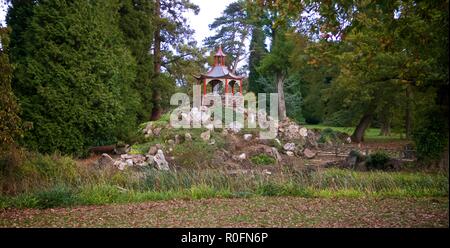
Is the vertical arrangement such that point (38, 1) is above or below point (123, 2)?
below

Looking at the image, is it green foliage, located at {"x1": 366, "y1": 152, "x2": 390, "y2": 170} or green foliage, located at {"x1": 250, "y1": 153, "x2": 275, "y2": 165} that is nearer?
green foliage, located at {"x1": 366, "y1": 152, "x2": 390, "y2": 170}

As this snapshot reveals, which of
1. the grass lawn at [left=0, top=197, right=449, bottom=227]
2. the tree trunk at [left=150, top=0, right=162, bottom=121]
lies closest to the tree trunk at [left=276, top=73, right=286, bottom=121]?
the tree trunk at [left=150, top=0, right=162, bottom=121]

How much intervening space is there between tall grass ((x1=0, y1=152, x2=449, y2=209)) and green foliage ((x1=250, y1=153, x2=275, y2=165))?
745 cm

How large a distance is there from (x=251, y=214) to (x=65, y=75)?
11066 millimetres

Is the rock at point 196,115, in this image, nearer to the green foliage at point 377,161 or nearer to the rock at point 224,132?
the rock at point 224,132

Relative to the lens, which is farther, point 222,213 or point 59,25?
point 59,25

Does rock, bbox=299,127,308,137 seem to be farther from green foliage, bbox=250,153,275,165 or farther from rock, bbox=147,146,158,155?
rock, bbox=147,146,158,155

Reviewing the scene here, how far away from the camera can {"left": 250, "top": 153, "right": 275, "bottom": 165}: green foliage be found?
726 inches

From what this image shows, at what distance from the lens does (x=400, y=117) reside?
2772 centimetres

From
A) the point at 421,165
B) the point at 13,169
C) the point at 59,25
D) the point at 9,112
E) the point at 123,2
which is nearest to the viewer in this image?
the point at 9,112

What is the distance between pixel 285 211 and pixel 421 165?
9223 mm

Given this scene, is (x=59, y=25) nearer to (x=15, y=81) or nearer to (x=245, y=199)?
(x=15, y=81)

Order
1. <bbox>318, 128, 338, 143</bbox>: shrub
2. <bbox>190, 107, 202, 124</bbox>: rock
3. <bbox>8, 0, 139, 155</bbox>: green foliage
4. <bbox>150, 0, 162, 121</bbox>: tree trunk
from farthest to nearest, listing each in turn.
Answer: <bbox>318, 128, 338, 143</bbox>: shrub < <bbox>150, 0, 162, 121</bbox>: tree trunk < <bbox>190, 107, 202, 124</bbox>: rock < <bbox>8, 0, 139, 155</bbox>: green foliage
